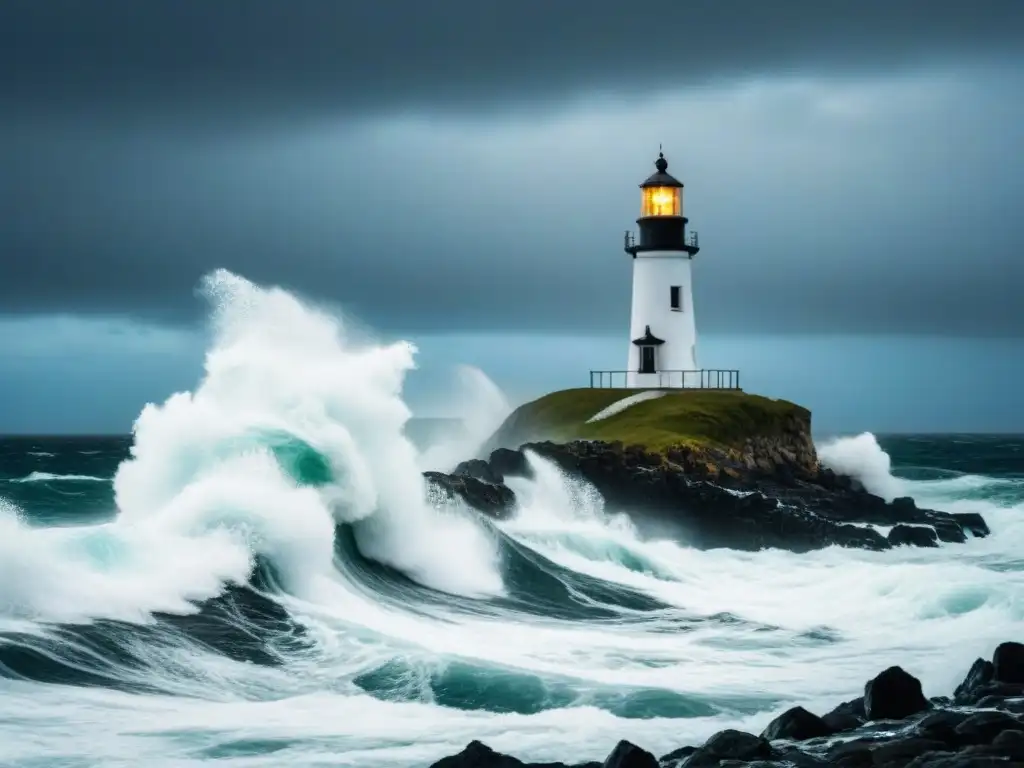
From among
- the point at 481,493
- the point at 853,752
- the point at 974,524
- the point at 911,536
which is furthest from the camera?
the point at 974,524

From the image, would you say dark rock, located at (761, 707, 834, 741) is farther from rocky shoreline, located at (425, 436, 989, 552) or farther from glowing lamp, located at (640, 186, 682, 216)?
glowing lamp, located at (640, 186, 682, 216)

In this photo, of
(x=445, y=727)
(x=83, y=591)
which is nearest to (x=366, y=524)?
(x=83, y=591)

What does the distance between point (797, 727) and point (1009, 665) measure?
2820 mm

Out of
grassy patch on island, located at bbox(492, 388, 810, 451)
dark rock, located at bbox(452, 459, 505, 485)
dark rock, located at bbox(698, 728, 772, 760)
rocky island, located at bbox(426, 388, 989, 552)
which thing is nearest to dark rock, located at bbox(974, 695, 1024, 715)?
dark rock, located at bbox(698, 728, 772, 760)

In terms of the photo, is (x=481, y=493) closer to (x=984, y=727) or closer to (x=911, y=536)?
(x=911, y=536)

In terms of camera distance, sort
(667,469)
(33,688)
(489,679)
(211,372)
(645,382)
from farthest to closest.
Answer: (645,382)
(667,469)
(211,372)
(489,679)
(33,688)

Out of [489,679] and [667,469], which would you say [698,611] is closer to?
[489,679]

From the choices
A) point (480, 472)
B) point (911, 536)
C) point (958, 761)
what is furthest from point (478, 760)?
point (480, 472)

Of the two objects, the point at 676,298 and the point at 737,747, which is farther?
the point at 676,298

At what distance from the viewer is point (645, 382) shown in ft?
130

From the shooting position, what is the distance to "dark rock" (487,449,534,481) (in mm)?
30078

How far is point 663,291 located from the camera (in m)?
39.2

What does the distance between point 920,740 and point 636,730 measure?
2328 millimetres

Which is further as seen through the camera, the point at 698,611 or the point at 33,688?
the point at 698,611
